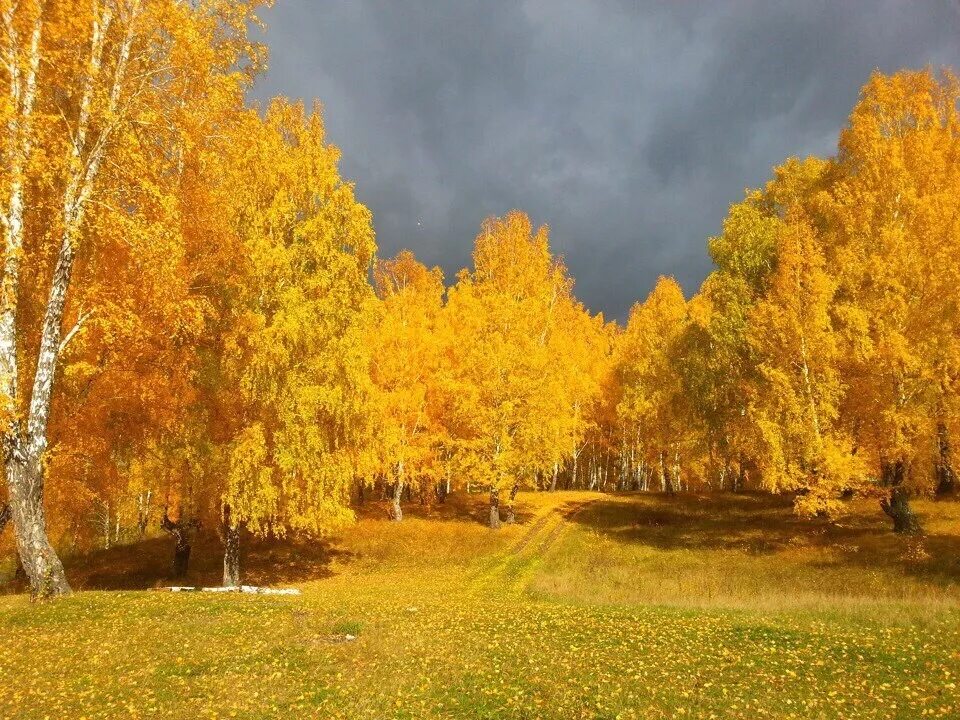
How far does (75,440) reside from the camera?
20156mm

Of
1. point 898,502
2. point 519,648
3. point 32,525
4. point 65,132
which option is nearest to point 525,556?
point 519,648

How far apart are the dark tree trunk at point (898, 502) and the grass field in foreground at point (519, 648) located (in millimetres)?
2629

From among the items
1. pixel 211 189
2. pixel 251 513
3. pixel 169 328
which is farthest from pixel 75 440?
pixel 211 189

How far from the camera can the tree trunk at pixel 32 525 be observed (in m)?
14.8

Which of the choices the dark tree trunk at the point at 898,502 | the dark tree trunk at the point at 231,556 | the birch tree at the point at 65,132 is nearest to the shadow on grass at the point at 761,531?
the dark tree trunk at the point at 898,502

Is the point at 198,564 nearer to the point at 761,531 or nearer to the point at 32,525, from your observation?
the point at 32,525

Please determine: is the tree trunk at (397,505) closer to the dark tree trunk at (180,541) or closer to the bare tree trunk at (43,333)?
the dark tree trunk at (180,541)

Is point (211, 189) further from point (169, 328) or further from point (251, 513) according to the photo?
point (251, 513)

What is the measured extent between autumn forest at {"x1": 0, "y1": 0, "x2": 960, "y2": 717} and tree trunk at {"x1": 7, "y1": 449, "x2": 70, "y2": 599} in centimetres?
5

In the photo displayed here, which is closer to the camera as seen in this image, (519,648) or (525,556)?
(519,648)

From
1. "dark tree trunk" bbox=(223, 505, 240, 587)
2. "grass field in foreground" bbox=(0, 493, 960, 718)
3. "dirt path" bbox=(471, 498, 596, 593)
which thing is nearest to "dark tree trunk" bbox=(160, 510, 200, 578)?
"dark tree trunk" bbox=(223, 505, 240, 587)

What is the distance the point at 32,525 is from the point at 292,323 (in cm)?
1009

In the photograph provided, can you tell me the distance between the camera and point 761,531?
34.0m

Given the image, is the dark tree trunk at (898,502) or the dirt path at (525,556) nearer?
the dirt path at (525,556)
